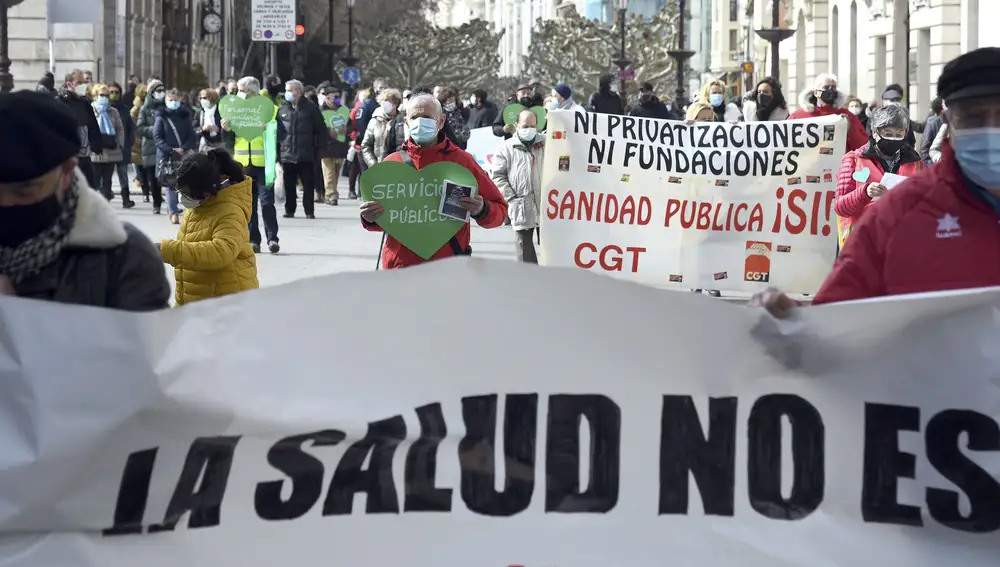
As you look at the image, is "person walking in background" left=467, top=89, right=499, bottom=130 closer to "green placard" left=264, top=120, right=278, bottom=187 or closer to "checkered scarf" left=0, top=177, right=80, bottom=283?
"green placard" left=264, top=120, right=278, bottom=187

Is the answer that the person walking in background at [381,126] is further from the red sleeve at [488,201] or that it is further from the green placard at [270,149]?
the red sleeve at [488,201]

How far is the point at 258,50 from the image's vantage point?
75688 millimetres

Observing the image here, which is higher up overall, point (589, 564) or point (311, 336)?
point (311, 336)

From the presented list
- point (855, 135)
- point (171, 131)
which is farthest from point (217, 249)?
point (171, 131)

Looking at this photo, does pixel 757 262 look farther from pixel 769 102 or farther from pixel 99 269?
pixel 99 269

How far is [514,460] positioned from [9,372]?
44.7 inches

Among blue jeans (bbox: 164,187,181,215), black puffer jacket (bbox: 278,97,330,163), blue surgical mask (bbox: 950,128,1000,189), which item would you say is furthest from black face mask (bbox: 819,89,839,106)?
blue surgical mask (bbox: 950,128,1000,189)

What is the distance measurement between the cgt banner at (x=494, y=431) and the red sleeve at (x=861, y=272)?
330 millimetres

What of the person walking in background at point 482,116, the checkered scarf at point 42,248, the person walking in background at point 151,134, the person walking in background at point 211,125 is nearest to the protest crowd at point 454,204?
the checkered scarf at point 42,248

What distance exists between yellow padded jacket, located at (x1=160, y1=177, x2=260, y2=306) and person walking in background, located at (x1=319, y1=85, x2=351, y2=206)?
56.2ft

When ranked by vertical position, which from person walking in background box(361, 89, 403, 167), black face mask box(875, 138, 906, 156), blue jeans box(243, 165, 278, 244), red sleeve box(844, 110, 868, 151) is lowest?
blue jeans box(243, 165, 278, 244)

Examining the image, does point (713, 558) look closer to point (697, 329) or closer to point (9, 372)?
point (697, 329)

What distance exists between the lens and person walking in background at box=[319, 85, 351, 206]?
89.7 ft

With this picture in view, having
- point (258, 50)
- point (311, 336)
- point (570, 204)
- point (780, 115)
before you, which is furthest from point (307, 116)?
point (258, 50)
